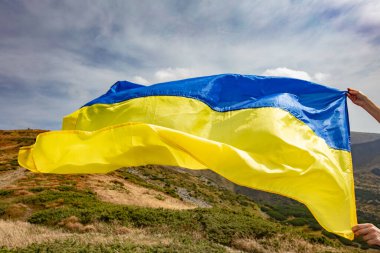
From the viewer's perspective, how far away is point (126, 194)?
2730 cm

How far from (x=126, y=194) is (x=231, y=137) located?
23.1 m

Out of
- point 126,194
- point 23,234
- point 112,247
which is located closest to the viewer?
point 112,247

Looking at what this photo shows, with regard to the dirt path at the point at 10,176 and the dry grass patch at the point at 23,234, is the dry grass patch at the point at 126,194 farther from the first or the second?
the dry grass patch at the point at 23,234

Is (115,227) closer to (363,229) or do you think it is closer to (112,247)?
(112,247)

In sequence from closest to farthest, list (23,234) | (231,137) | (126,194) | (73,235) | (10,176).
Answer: (231,137) → (23,234) → (73,235) → (126,194) → (10,176)

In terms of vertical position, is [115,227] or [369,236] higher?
[369,236]

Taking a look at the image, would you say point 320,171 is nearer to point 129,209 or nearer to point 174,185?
point 129,209

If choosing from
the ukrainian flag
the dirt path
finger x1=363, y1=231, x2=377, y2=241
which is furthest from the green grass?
the dirt path

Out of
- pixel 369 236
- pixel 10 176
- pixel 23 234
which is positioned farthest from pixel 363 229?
pixel 10 176

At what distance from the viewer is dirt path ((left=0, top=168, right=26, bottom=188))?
87.1 feet

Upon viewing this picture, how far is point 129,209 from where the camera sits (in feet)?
64.8

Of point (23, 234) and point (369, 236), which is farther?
point (23, 234)

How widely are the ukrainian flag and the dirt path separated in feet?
75.5

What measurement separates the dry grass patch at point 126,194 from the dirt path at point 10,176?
5.67 metres
